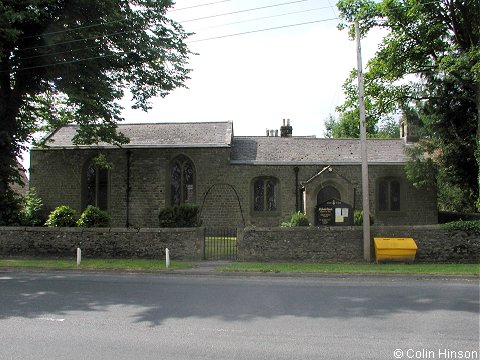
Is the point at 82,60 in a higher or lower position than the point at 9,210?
higher

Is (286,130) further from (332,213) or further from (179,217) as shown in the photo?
(179,217)

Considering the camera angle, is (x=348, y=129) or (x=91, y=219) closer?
(x=91, y=219)

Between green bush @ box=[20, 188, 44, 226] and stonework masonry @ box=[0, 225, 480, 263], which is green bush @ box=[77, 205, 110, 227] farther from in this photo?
green bush @ box=[20, 188, 44, 226]

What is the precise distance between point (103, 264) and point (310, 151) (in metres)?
16.1

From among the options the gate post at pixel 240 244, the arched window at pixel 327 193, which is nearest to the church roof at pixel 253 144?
the arched window at pixel 327 193

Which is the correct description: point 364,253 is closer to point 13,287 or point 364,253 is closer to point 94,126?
point 13,287

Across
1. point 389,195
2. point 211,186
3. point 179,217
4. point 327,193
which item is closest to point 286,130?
point 327,193

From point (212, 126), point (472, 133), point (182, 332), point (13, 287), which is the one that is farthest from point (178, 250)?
point (472, 133)

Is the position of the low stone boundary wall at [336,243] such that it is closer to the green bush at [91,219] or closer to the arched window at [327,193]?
the green bush at [91,219]

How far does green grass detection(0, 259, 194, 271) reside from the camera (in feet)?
45.6

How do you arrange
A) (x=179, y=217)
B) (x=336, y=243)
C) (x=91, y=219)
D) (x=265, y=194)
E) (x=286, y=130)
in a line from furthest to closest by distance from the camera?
(x=286, y=130), (x=265, y=194), (x=179, y=217), (x=91, y=219), (x=336, y=243)

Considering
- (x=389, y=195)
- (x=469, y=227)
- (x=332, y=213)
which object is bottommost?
(x=469, y=227)

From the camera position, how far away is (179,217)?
18.3 m

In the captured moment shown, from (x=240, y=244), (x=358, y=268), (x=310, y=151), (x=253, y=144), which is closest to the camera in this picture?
(x=358, y=268)
